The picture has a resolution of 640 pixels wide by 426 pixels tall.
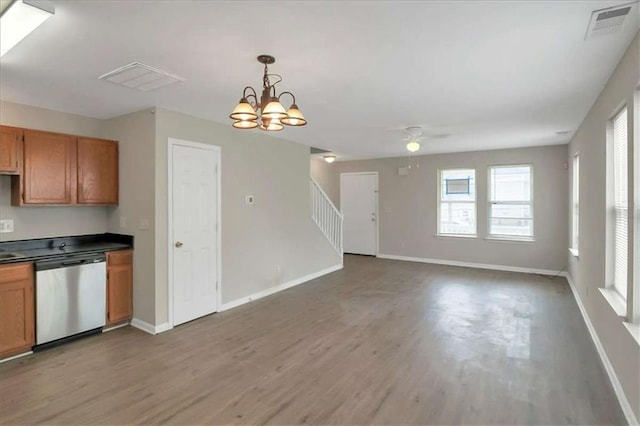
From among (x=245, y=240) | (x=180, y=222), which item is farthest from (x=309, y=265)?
(x=180, y=222)

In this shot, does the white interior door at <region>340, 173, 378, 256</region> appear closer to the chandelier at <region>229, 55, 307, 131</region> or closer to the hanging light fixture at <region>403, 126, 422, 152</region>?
the hanging light fixture at <region>403, 126, 422, 152</region>

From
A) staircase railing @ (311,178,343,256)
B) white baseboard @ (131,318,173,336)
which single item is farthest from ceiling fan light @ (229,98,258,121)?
staircase railing @ (311,178,343,256)

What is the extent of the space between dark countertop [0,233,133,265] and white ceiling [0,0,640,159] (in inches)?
58.3

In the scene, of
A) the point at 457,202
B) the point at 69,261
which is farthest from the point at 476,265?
the point at 69,261

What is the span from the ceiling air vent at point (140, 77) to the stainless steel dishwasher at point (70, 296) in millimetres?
1879

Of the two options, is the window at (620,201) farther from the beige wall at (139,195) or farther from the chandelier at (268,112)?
the beige wall at (139,195)

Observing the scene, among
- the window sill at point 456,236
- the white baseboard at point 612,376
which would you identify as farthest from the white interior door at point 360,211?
the white baseboard at point 612,376

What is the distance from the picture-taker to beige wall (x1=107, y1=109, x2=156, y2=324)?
3811mm

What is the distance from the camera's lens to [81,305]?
3576 millimetres

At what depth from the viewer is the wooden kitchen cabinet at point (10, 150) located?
3285mm

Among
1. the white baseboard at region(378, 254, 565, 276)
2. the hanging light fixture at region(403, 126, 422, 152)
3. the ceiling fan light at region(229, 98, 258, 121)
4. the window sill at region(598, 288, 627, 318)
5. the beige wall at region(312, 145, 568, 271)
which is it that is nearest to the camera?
the ceiling fan light at region(229, 98, 258, 121)

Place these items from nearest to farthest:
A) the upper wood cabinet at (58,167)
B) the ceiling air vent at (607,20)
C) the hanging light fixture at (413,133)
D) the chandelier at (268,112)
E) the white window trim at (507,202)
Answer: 1. the ceiling air vent at (607,20)
2. the chandelier at (268,112)
3. the upper wood cabinet at (58,167)
4. the hanging light fixture at (413,133)
5. the white window trim at (507,202)

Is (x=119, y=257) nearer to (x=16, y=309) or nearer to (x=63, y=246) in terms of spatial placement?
(x=63, y=246)

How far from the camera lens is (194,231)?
419cm
